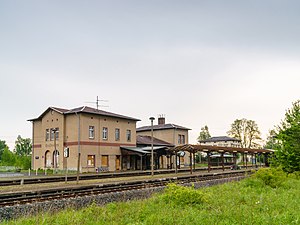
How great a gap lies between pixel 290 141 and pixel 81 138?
2120 centimetres

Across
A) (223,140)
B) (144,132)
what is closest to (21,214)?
(144,132)

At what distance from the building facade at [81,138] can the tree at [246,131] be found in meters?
32.2

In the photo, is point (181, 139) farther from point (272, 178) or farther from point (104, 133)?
point (272, 178)

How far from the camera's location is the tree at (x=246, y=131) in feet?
216

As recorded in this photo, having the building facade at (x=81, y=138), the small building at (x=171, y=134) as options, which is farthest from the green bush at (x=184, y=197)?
the small building at (x=171, y=134)

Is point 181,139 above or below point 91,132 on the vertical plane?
below

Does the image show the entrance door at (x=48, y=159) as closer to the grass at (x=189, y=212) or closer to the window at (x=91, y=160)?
the window at (x=91, y=160)

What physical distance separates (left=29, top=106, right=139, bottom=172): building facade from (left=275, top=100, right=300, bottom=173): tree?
779 inches

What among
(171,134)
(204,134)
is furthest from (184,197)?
(204,134)

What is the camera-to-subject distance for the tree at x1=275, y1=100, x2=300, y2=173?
23.5m

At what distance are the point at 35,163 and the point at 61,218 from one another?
3417 cm

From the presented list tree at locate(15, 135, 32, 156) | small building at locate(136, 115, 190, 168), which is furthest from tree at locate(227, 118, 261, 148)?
tree at locate(15, 135, 32, 156)

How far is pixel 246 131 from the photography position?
219 ft

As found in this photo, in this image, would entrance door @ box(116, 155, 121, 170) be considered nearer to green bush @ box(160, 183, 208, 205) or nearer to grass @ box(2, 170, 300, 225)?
grass @ box(2, 170, 300, 225)
